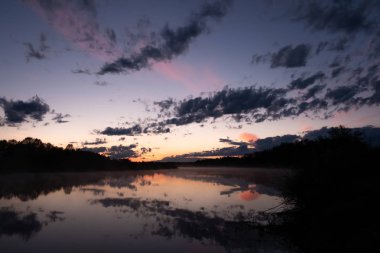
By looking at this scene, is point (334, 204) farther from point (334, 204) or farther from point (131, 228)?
point (131, 228)

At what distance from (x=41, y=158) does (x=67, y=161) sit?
38.3 feet

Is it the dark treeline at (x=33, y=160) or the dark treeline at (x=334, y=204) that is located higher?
the dark treeline at (x=33, y=160)

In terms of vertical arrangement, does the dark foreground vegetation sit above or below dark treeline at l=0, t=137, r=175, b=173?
below

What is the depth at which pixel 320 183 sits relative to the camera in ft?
51.0

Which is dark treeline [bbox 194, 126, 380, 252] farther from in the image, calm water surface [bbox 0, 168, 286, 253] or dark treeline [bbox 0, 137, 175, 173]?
dark treeline [bbox 0, 137, 175, 173]

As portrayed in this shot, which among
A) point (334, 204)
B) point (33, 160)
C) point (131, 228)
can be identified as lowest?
point (131, 228)

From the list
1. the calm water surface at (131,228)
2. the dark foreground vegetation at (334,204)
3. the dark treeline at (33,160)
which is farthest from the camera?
the dark treeline at (33,160)

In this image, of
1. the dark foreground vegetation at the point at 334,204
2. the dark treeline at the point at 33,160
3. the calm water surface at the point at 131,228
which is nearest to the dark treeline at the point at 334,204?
→ the dark foreground vegetation at the point at 334,204

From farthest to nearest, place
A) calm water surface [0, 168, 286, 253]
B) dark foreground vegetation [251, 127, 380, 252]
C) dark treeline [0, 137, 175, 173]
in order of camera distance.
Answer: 1. dark treeline [0, 137, 175, 173]
2. calm water surface [0, 168, 286, 253]
3. dark foreground vegetation [251, 127, 380, 252]

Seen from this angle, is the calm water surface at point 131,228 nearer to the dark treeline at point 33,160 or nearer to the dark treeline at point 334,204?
the dark treeline at point 334,204

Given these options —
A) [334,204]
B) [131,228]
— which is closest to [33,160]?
A: [131,228]

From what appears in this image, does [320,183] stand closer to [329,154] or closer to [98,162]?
[329,154]

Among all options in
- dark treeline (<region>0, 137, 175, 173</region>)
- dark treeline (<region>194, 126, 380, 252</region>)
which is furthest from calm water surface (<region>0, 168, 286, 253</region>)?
dark treeline (<region>0, 137, 175, 173</region>)

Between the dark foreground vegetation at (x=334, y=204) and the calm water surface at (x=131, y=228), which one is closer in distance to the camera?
the dark foreground vegetation at (x=334, y=204)
